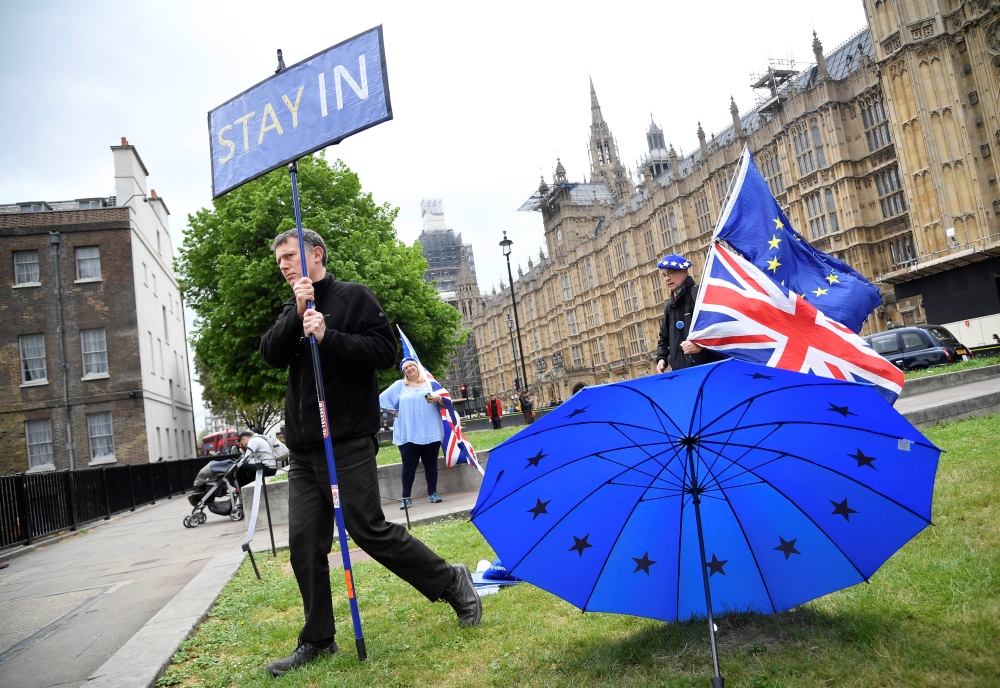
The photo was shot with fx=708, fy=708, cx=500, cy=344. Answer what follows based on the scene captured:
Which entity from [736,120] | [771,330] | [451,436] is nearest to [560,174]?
[736,120]

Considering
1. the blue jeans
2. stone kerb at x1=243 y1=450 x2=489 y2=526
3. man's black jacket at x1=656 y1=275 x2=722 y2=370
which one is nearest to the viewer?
man's black jacket at x1=656 y1=275 x2=722 y2=370

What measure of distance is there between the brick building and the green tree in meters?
2.53

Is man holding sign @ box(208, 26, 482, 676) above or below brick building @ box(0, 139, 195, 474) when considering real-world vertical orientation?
below

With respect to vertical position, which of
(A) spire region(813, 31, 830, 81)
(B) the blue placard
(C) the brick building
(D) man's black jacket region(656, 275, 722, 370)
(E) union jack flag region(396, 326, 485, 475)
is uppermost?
(A) spire region(813, 31, 830, 81)

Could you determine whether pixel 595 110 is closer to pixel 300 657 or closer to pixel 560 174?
pixel 560 174

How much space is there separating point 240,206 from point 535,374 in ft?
224

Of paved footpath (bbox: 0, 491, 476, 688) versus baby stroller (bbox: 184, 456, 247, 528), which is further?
baby stroller (bbox: 184, 456, 247, 528)

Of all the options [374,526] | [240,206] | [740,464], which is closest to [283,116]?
[374,526]

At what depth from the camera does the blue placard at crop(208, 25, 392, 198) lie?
3.68 m

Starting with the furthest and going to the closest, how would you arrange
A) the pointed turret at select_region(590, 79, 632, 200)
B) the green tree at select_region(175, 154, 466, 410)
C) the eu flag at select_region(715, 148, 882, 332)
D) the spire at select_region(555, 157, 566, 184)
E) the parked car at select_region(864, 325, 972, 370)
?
1. the pointed turret at select_region(590, 79, 632, 200)
2. the spire at select_region(555, 157, 566, 184)
3. the green tree at select_region(175, 154, 466, 410)
4. the parked car at select_region(864, 325, 972, 370)
5. the eu flag at select_region(715, 148, 882, 332)

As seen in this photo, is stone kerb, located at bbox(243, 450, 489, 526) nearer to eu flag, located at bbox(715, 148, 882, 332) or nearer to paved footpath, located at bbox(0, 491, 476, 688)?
paved footpath, located at bbox(0, 491, 476, 688)

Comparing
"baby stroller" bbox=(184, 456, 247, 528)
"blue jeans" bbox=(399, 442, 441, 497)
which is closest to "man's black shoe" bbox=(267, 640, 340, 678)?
"blue jeans" bbox=(399, 442, 441, 497)

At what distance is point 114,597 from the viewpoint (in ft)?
19.6

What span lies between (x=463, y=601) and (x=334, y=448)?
1053mm
